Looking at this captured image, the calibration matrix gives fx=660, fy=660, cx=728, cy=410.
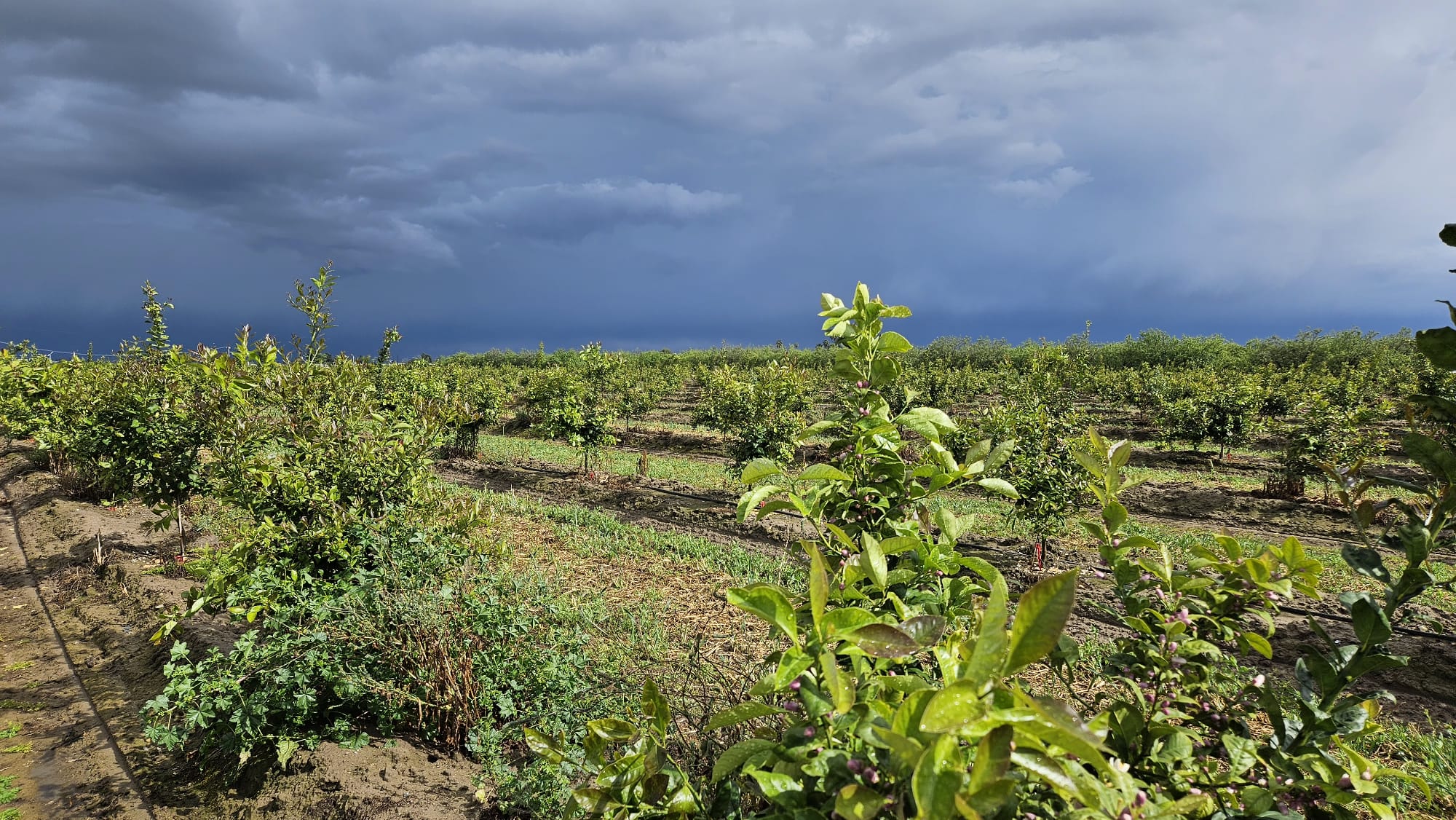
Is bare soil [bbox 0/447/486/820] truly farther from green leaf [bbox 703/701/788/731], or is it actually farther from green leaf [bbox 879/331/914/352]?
green leaf [bbox 879/331/914/352]

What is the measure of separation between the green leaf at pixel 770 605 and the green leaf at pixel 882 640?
0.33ft

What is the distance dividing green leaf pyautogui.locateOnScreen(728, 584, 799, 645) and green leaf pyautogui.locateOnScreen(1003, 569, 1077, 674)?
346 mm

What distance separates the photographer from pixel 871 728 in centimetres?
103

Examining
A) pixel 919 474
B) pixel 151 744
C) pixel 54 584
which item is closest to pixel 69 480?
pixel 54 584

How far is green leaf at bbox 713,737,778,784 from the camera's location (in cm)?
120

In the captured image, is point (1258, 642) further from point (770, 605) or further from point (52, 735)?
point (52, 735)

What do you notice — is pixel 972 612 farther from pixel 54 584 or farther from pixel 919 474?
pixel 54 584

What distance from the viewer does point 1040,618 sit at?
2.92ft

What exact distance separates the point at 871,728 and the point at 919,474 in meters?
0.93

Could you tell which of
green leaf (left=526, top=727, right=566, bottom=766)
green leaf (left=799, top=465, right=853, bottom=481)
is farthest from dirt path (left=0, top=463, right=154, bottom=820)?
green leaf (left=799, top=465, right=853, bottom=481)

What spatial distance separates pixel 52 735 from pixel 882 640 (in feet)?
26.2

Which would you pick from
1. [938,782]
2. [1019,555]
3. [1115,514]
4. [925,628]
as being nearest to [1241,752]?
[1115,514]

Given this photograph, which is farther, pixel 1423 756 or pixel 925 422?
pixel 1423 756

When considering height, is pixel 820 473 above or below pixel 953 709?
above
